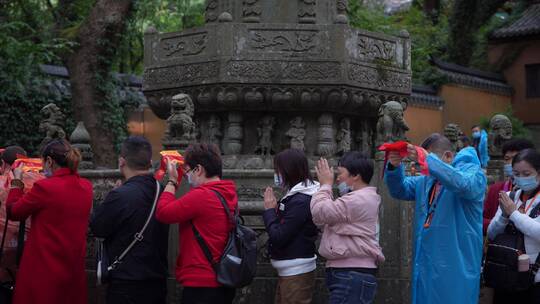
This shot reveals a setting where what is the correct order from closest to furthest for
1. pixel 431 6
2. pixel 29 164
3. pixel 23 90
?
pixel 29 164
pixel 23 90
pixel 431 6

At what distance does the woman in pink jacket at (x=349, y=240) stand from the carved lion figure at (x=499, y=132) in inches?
221

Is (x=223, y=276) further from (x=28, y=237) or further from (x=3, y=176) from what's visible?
(x=3, y=176)

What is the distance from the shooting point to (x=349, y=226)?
5414mm

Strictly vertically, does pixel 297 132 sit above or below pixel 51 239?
above

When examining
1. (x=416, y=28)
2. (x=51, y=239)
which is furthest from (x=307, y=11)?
(x=416, y=28)

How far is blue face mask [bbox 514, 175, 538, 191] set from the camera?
5.66m

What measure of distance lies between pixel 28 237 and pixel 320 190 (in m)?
2.36

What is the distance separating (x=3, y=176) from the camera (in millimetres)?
6730

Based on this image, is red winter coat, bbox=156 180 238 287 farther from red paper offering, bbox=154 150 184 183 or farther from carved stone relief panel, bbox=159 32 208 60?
carved stone relief panel, bbox=159 32 208 60

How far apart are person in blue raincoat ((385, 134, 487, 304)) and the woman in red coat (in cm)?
255

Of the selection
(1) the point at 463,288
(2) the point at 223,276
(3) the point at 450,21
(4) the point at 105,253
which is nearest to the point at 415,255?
(1) the point at 463,288

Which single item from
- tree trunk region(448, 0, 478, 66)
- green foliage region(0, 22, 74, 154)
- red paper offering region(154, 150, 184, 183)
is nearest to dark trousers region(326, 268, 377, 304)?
red paper offering region(154, 150, 184, 183)

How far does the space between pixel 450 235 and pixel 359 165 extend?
31.3 inches

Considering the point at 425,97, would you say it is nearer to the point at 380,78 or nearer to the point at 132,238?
the point at 380,78
